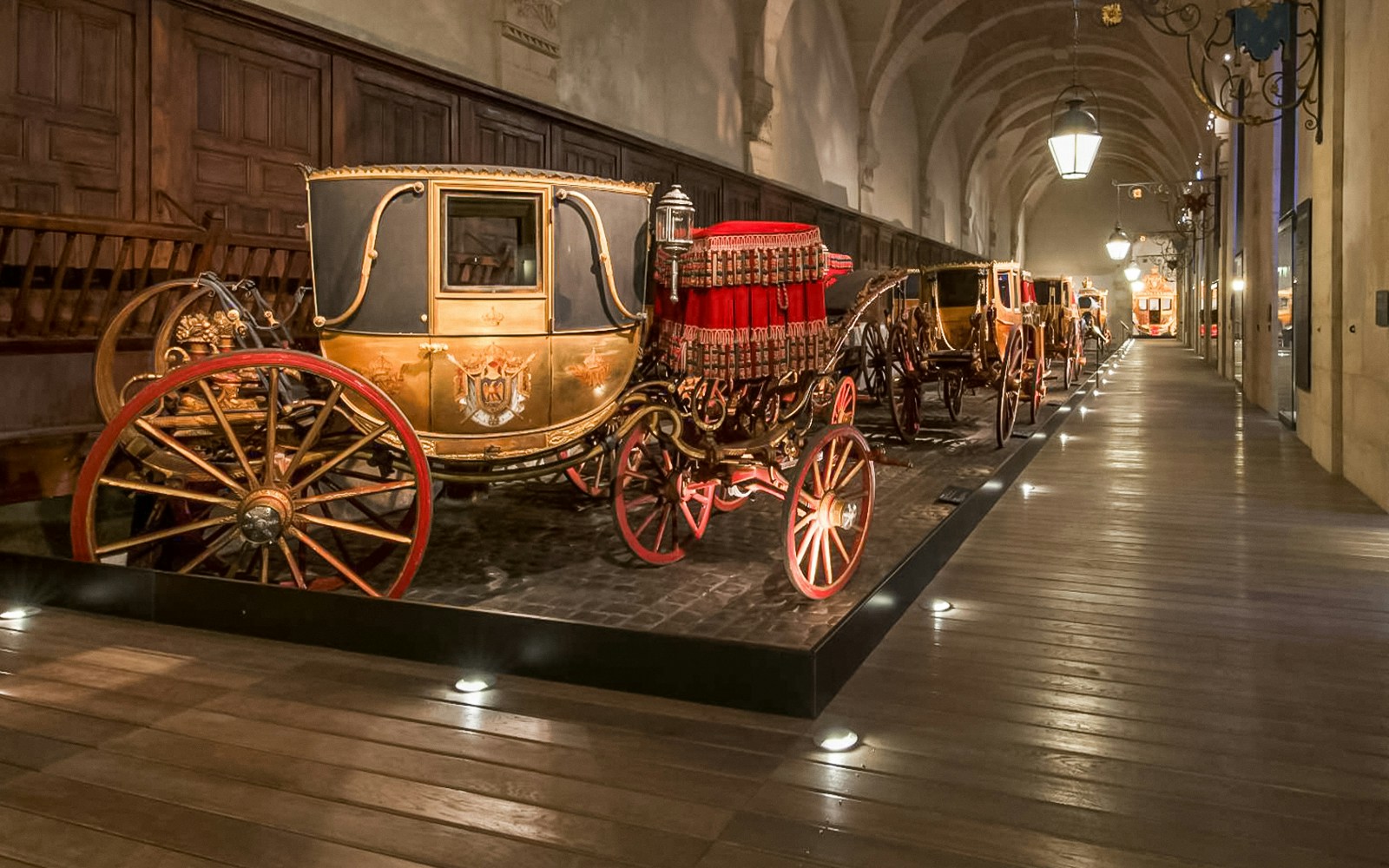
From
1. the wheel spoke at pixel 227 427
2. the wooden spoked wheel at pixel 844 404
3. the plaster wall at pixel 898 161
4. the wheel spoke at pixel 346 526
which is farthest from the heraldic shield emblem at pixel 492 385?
the plaster wall at pixel 898 161

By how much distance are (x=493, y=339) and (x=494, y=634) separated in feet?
3.30

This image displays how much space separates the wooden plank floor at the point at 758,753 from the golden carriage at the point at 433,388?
1.62 ft

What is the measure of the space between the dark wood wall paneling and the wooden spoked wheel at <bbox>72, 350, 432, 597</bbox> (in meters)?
1.45

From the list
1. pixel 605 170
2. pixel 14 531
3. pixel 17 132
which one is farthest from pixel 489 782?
pixel 605 170

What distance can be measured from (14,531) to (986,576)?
13.2ft

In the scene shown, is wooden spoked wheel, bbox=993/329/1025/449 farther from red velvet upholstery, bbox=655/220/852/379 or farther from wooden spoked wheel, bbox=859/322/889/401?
red velvet upholstery, bbox=655/220/852/379

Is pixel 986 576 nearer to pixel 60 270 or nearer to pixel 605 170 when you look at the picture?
pixel 60 270

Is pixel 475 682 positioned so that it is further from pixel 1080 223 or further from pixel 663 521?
pixel 1080 223

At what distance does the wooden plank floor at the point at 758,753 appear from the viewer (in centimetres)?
209

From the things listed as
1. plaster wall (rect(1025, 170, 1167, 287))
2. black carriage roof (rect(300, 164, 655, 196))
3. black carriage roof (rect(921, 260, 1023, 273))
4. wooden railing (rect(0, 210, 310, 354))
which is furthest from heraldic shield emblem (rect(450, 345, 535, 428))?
plaster wall (rect(1025, 170, 1167, 287))

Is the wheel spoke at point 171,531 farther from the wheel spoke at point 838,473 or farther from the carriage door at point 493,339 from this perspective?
the wheel spoke at point 838,473

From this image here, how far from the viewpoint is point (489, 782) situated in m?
2.36

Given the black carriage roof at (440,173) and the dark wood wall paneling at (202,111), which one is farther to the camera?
the dark wood wall paneling at (202,111)

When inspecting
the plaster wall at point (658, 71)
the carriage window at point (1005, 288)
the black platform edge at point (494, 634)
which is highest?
the plaster wall at point (658, 71)
